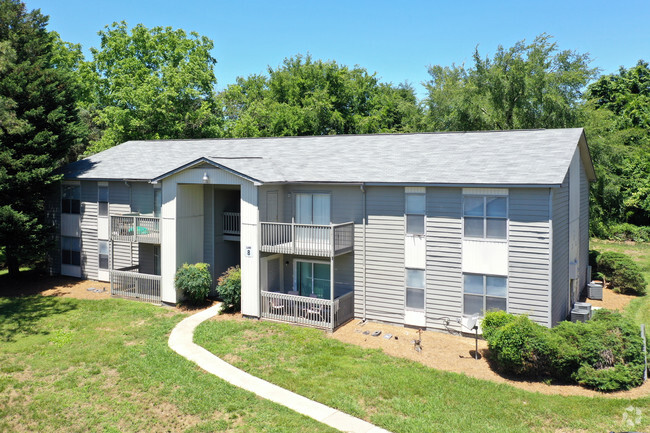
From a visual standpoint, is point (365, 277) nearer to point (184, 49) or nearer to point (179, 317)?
point (179, 317)

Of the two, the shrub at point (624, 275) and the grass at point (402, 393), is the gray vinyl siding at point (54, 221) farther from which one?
the shrub at point (624, 275)

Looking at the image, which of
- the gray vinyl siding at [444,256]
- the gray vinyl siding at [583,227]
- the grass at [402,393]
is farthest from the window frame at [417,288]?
the gray vinyl siding at [583,227]

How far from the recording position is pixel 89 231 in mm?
24609

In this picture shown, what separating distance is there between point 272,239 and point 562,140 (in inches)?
454

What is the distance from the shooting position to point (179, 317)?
1872cm

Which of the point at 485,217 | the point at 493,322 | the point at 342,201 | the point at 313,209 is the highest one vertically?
the point at 342,201

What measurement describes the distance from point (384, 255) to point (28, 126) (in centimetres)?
1770

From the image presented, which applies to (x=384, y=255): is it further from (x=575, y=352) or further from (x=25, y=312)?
(x=25, y=312)

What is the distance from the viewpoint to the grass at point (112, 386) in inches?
427

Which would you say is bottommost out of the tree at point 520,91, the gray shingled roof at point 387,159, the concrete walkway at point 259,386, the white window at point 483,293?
the concrete walkway at point 259,386

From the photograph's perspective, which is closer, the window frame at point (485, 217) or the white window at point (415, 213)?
the window frame at point (485, 217)

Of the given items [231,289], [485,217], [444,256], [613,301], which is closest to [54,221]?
[231,289]

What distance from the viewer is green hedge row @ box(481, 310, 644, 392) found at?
12344mm

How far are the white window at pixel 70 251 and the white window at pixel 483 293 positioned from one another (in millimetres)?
20133
